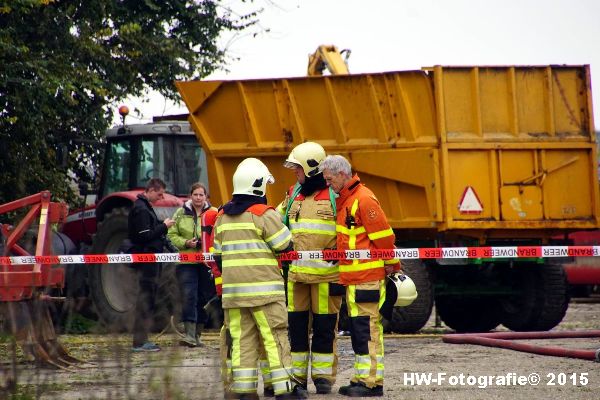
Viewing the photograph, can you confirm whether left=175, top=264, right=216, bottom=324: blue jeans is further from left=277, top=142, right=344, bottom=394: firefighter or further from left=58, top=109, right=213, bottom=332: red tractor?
left=277, top=142, right=344, bottom=394: firefighter

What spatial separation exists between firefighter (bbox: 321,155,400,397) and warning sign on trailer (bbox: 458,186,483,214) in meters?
4.98

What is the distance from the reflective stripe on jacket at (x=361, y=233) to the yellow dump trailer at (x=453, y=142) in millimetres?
4901

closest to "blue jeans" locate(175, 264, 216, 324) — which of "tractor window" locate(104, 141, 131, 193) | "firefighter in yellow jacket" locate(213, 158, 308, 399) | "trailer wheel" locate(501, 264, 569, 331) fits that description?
"tractor window" locate(104, 141, 131, 193)

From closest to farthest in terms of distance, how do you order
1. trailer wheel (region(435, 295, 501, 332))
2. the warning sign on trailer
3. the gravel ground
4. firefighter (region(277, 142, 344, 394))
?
the gravel ground
firefighter (region(277, 142, 344, 394))
the warning sign on trailer
trailer wheel (region(435, 295, 501, 332))

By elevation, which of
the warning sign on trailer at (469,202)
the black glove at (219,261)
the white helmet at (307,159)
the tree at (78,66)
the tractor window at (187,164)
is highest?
the tree at (78,66)

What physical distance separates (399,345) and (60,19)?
23.2 ft

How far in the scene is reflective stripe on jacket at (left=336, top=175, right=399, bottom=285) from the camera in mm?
8891

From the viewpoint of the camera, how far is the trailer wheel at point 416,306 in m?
14.2

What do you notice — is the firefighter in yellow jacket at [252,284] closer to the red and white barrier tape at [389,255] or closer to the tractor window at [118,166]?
the red and white barrier tape at [389,255]

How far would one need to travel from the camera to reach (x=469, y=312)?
16141 mm

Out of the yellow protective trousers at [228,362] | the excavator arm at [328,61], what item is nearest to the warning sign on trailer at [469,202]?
the excavator arm at [328,61]

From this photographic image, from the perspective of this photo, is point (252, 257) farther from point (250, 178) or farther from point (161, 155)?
point (161, 155)

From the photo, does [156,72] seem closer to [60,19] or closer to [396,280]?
[60,19]

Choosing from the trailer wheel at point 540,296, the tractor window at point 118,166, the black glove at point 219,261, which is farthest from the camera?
the tractor window at point 118,166
